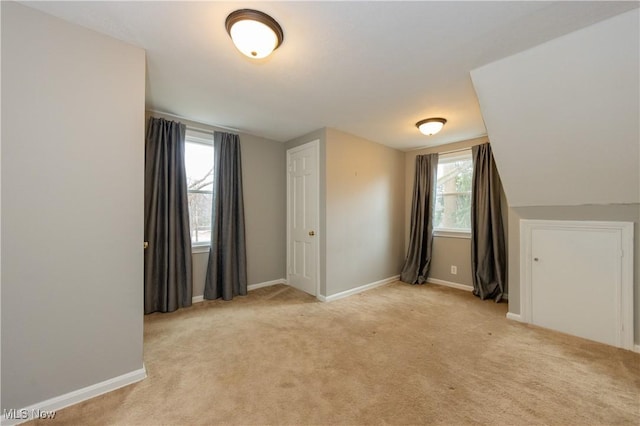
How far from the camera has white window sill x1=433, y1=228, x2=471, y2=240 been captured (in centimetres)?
405

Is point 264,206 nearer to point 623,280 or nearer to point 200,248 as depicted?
point 200,248

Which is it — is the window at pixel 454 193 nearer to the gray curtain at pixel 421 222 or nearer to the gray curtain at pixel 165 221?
the gray curtain at pixel 421 222

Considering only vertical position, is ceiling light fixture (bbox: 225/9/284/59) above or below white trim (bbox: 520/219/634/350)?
above

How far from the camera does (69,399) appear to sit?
1.57m

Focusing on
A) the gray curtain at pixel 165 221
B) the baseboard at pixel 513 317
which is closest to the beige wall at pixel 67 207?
the gray curtain at pixel 165 221

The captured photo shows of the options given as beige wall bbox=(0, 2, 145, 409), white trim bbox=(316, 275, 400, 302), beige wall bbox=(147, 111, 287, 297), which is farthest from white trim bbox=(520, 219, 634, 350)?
beige wall bbox=(0, 2, 145, 409)

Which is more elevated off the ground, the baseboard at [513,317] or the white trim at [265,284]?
the white trim at [265,284]

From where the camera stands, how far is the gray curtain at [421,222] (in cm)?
433

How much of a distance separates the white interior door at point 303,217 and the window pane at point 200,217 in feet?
4.03

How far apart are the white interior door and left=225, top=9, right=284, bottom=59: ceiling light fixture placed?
200 cm

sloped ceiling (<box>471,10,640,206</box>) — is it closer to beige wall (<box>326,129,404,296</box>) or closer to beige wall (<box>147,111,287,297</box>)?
beige wall (<box>326,129,404,296</box>)

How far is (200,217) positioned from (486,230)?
4056 mm
